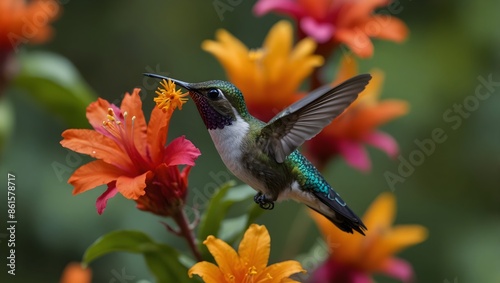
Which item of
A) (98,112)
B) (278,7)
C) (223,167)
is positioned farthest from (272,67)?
(223,167)

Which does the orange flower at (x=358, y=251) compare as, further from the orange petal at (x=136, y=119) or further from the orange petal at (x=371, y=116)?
the orange petal at (x=136, y=119)

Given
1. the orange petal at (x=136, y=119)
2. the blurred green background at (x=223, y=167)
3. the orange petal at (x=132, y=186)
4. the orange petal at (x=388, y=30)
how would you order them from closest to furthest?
the orange petal at (x=132, y=186), the orange petal at (x=136, y=119), the orange petal at (x=388, y=30), the blurred green background at (x=223, y=167)

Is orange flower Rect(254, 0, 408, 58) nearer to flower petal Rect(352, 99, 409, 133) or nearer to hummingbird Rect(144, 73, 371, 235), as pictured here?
flower petal Rect(352, 99, 409, 133)

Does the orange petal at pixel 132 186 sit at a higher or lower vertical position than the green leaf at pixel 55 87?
lower

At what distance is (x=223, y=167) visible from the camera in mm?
2604

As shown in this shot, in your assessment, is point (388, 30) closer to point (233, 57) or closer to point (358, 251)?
point (233, 57)

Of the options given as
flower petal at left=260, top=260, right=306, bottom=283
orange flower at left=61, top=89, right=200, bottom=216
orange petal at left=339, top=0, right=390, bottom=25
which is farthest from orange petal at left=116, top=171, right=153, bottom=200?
orange petal at left=339, top=0, right=390, bottom=25

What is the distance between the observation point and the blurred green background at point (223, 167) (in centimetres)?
243

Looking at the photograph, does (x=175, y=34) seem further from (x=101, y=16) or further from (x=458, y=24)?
(x=458, y=24)

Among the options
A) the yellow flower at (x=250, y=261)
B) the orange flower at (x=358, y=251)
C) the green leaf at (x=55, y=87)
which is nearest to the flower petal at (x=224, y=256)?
the yellow flower at (x=250, y=261)

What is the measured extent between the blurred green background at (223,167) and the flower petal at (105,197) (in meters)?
1.13

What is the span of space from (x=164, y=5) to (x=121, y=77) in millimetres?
380

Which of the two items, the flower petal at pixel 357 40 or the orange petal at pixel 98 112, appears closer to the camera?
the orange petal at pixel 98 112

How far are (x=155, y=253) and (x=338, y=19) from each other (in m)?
0.73
